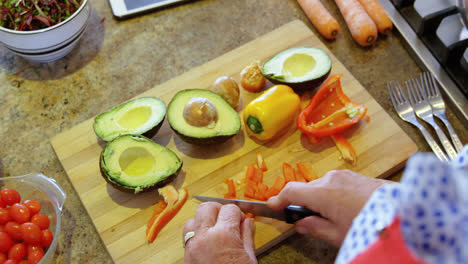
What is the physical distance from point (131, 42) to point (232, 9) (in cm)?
51

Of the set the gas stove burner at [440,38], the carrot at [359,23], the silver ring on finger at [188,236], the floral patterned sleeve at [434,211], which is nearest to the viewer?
the floral patterned sleeve at [434,211]

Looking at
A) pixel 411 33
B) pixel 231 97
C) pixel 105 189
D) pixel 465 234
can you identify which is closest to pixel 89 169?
pixel 105 189

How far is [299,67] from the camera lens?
1651 mm

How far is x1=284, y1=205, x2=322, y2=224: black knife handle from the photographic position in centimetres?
Result: 120

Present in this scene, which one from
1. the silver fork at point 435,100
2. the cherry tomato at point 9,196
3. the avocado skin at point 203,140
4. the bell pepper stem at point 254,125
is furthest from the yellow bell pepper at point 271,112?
the cherry tomato at point 9,196

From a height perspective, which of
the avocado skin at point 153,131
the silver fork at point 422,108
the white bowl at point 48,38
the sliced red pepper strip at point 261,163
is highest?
the white bowl at point 48,38

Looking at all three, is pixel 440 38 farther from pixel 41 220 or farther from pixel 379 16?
pixel 41 220

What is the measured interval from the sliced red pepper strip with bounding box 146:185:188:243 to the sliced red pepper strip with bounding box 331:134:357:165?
1.88 feet

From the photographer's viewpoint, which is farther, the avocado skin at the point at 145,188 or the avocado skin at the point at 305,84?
the avocado skin at the point at 305,84

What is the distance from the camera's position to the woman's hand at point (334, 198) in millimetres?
1115

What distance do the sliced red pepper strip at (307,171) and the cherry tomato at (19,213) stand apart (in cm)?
90

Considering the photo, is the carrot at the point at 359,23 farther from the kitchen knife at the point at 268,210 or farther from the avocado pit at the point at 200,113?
the kitchen knife at the point at 268,210

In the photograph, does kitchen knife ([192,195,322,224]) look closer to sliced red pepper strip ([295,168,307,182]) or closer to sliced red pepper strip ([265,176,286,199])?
sliced red pepper strip ([265,176,286,199])

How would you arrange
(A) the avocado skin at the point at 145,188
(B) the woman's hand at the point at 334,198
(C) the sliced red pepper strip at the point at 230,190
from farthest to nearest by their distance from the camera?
(C) the sliced red pepper strip at the point at 230,190
(A) the avocado skin at the point at 145,188
(B) the woman's hand at the point at 334,198
